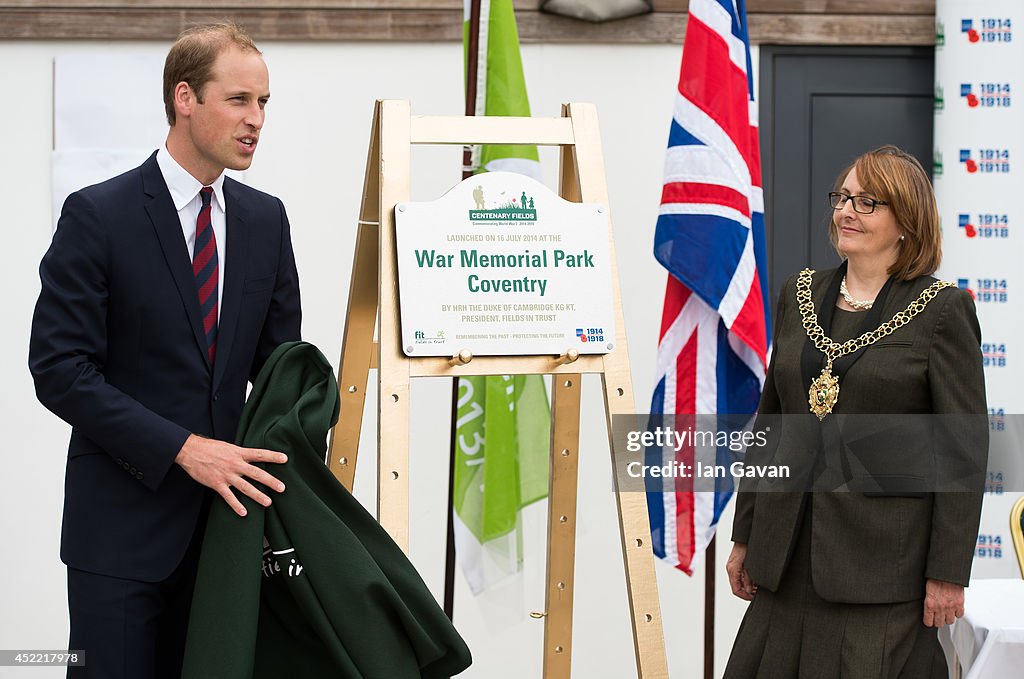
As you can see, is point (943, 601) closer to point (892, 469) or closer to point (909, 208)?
point (892, 469)

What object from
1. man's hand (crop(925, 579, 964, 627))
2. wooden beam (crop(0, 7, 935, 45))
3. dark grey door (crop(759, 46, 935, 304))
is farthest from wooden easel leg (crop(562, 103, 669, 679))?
dark grey door (crop(759, 46, 935, 304))

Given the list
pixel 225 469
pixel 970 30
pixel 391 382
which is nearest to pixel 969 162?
pixel 970 30

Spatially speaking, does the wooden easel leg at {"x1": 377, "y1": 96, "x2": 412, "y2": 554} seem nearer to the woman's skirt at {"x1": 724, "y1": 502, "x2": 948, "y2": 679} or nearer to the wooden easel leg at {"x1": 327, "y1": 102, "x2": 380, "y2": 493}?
the wooden easel leg at {"x1": 327, "y1": 102, "x2": 380, "y2": 493}

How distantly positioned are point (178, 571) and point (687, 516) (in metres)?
1.34

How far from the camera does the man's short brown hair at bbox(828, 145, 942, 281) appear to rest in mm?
1827

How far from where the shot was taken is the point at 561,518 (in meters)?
2.19

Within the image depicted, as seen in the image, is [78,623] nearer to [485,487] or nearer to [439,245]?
[439,245]

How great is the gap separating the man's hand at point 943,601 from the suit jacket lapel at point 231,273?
1.18 meters

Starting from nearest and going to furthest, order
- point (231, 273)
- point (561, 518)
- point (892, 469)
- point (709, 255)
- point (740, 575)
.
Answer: point (231, 273), point (892, 469), point (740, 575), point (561, 518), point (709, 255)

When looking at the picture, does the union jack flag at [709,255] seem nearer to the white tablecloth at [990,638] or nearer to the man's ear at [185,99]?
the white tablecloth at [990,638]

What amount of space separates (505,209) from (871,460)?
0.76 meters

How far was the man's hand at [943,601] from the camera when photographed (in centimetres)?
172

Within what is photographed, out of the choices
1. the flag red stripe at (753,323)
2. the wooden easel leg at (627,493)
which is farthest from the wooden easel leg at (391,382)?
the flag red stripe at (753,323)

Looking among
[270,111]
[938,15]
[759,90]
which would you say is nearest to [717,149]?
[759,90]
